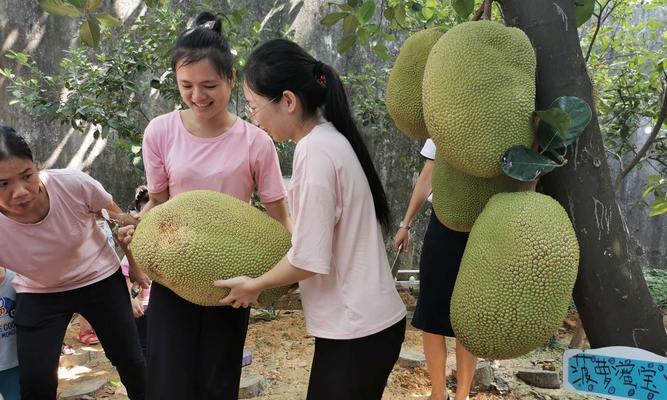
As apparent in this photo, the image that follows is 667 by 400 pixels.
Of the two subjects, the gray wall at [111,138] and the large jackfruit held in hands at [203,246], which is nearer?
the large jackfruit held in hands at [203,246]

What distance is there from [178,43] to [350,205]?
0.70 m

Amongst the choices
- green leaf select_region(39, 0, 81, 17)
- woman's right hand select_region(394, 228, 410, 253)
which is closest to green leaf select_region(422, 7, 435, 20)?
woman's right hand select_region(394, 228, 410, 253)

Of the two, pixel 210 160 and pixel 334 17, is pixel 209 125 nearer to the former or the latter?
pixel 210 160

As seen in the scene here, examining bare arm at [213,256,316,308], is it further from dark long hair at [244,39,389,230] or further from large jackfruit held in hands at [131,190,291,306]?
dark long hair at [244,39,389,230]

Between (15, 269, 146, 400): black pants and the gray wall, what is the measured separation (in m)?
2.16

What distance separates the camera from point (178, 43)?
1.48 m

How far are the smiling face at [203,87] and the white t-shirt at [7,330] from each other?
961 mm

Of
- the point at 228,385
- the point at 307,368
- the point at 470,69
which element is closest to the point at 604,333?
the point at 470,69

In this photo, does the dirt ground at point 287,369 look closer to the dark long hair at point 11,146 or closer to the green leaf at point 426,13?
the dark long hair at point 11,146

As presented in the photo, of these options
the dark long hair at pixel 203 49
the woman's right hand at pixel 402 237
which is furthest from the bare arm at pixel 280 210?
the woman's right hand at pixel 402 237

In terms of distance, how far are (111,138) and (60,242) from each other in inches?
92.5

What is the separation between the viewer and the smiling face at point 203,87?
1.44 m

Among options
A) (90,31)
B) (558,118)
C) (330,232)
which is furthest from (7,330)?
(558,118)

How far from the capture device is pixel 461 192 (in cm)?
100
